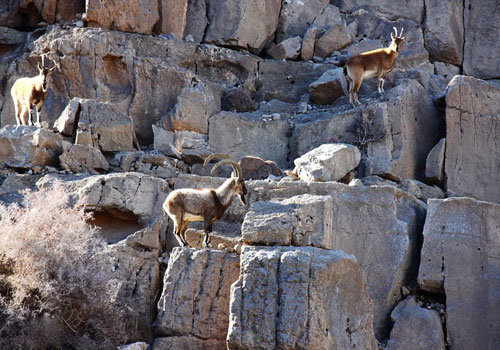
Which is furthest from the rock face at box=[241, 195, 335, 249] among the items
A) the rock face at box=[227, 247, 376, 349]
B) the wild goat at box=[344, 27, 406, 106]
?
the wild goat at box=[344, 27, 406, 106]

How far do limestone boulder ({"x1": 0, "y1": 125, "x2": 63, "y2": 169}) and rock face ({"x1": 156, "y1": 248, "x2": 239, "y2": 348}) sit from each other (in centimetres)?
529

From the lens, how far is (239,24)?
18.6 metres

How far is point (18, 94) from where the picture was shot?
14.5 meters

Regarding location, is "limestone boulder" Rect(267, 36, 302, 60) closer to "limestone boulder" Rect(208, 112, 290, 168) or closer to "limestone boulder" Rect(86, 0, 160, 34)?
"limestone boulder" Rect(208, 112, 290, 168)

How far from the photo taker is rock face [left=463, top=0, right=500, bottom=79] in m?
19.6

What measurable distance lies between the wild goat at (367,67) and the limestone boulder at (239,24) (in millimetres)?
4278

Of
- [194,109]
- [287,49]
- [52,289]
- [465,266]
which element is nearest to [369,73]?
[194,109]

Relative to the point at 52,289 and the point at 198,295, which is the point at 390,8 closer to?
the point at 198,295

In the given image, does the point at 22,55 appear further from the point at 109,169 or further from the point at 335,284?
the point at 335,284

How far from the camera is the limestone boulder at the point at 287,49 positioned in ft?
61.6

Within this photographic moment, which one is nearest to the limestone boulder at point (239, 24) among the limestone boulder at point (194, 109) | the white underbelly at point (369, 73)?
the limestone boulder at point (194, 109)

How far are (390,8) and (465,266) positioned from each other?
11.0 meters

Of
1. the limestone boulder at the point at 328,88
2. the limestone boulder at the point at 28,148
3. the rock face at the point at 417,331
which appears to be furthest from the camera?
the limestone boulder at the point at 328,88

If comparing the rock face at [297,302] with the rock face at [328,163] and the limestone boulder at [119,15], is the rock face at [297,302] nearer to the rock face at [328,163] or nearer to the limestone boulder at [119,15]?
the rock face at [328,163]
